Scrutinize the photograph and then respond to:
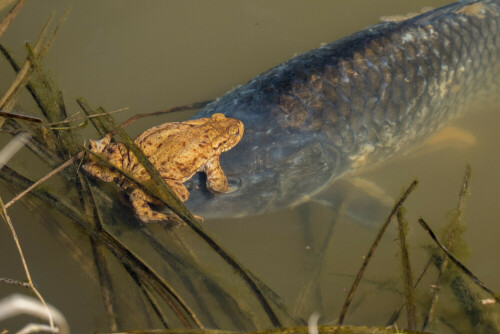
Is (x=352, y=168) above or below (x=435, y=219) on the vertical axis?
above

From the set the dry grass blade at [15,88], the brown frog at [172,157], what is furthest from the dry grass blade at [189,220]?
the dry grass blade at [15,88]

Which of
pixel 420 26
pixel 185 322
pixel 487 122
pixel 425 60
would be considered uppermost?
pixel 420 26

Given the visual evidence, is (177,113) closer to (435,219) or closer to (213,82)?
(213,82)

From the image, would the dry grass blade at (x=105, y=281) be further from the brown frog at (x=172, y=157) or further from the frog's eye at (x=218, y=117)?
the frog's eye at (x=218, y=117)

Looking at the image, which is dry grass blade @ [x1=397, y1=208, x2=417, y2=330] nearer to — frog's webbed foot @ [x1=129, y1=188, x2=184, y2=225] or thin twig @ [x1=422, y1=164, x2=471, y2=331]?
thin twig @ [x1=422, y1=164, x2=471, y2=331]

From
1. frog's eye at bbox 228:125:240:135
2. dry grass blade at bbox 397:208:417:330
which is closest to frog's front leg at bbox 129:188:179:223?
frog's eye at bbox 228:125:240:135

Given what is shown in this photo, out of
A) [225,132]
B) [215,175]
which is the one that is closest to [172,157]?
[215,175]

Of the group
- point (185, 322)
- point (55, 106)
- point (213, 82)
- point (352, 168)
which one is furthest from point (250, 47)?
point (185, 322)

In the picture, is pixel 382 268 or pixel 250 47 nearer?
pixel 382 268

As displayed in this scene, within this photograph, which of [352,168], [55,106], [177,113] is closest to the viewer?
[55,106]
